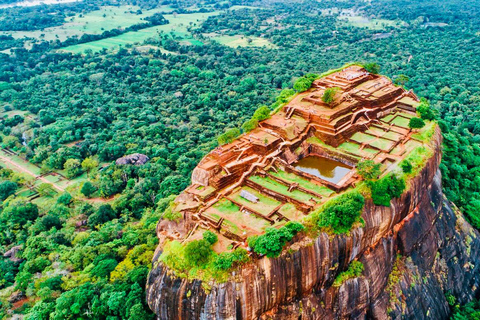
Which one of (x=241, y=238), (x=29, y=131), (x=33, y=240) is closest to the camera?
(x=241, y=238)

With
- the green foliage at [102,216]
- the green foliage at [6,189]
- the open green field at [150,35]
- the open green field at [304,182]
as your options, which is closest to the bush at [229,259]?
the open green field at [304,182]

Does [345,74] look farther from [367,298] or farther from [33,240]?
[33,240]

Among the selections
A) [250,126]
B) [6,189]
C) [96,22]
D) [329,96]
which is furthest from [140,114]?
[96,22]

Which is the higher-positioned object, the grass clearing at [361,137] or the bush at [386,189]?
the bush at [386,189]

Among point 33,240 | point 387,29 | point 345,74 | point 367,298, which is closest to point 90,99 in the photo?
point 33,240

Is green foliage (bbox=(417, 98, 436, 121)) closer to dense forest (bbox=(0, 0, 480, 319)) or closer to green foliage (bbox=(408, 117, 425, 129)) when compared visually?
green foliage (bbox=(408, 117, 425, 129))

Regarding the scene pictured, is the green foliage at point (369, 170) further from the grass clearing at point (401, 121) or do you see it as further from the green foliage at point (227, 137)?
the grass clearing at point (401, 121)

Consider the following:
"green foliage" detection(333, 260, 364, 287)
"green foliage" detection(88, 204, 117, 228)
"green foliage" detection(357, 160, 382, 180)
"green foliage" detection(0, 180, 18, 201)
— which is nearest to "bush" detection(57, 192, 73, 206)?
"green foliage" detection(88, 204, 117, 228)
